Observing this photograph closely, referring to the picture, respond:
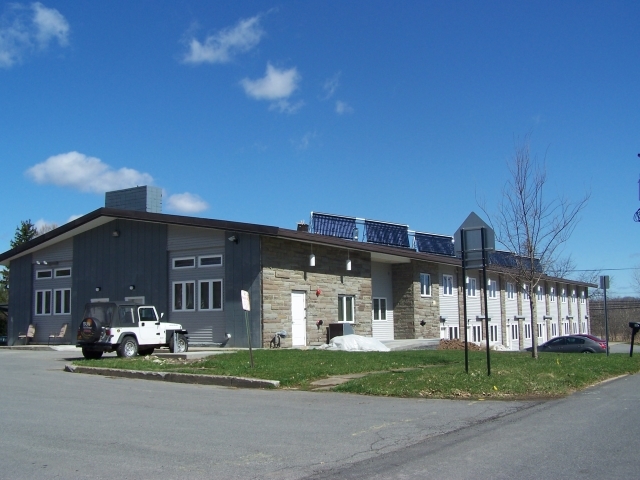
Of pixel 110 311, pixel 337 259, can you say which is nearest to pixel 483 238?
pixel 110 311

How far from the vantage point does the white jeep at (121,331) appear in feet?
67.3

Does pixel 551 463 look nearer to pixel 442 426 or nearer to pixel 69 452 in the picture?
pixel 442 426

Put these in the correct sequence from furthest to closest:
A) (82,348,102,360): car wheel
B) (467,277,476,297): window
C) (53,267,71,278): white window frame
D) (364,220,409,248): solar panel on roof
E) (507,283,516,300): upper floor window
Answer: (507,283,516,300): upper floor window → (467,277,476,297): window → (364,220,409,248): solar panel on roof → (53,267,71,278): white window frame → (82,348,102,360): car wheel

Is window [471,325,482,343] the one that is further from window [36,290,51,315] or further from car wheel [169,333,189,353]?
window [36,290,51,315]

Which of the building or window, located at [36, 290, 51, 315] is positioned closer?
the building

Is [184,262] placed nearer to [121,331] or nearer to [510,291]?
[121,331]

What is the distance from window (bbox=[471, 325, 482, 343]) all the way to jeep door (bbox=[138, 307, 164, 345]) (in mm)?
24637

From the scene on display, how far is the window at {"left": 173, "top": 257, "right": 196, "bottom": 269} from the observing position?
2749 cm

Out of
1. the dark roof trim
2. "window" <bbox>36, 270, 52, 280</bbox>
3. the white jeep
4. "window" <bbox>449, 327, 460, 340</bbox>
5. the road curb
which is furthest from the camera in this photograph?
"window" <bbox>449, 327, 460, 340</bbox>

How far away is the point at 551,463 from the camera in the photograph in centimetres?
705

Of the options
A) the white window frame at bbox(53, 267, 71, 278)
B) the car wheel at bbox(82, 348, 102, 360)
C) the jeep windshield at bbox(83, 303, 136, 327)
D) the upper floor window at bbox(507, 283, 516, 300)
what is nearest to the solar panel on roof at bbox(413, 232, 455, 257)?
A: the upper floor window at bbox(507, 283, 516, 300)

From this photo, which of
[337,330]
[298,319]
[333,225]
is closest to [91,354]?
[298,319]

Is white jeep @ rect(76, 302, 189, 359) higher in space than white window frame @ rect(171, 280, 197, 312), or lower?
lower

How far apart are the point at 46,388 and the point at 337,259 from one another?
17252mm
